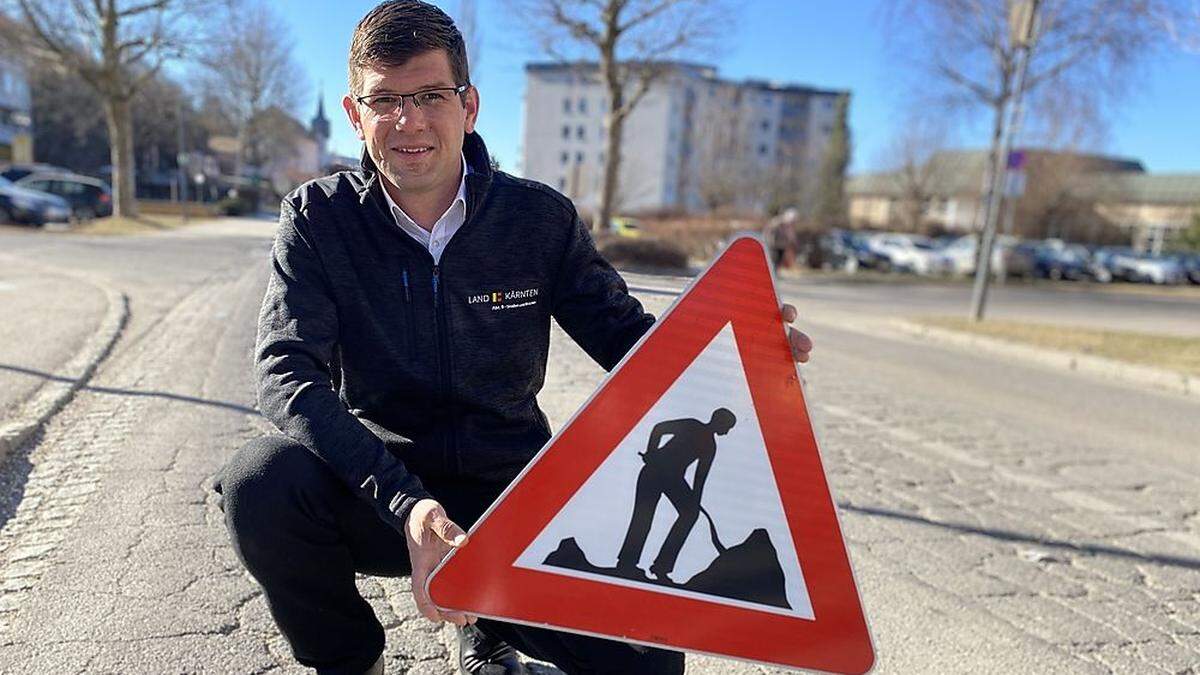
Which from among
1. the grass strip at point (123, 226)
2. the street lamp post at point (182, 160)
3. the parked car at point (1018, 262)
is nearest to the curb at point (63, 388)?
the grass strip at point (123, 226)

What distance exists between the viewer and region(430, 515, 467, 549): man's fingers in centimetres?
154

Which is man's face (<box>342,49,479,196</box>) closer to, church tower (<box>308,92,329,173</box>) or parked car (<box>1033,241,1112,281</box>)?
church tower (<box>308,92,329,173</box>)

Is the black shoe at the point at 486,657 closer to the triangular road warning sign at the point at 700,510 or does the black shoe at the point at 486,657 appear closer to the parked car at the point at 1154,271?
the triangular road warning sign at the point at 700,510

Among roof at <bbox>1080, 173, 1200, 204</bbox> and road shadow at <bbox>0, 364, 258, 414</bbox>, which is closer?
road shadow at <bbox>0, 364, 258, 414</bbox>

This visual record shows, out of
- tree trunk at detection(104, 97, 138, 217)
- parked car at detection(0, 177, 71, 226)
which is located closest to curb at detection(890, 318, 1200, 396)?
parked car at detection(0, 177, 71, 226)

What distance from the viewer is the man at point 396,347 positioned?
1.71 metres

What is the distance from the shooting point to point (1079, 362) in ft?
32.0

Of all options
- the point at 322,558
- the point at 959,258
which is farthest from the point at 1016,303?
the point at 322,558

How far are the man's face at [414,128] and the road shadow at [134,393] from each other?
315cm

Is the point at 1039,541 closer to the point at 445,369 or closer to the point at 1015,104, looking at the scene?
the point at 445,369

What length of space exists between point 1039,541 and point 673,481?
271cm

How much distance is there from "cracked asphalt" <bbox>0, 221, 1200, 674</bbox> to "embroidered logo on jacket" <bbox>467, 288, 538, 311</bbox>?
1.16 ft

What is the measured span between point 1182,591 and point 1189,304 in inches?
1033

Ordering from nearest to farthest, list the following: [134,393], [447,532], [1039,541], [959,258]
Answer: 1. [447,532]
2. [1039,541]
3. [134,393]
4. [959,258]
